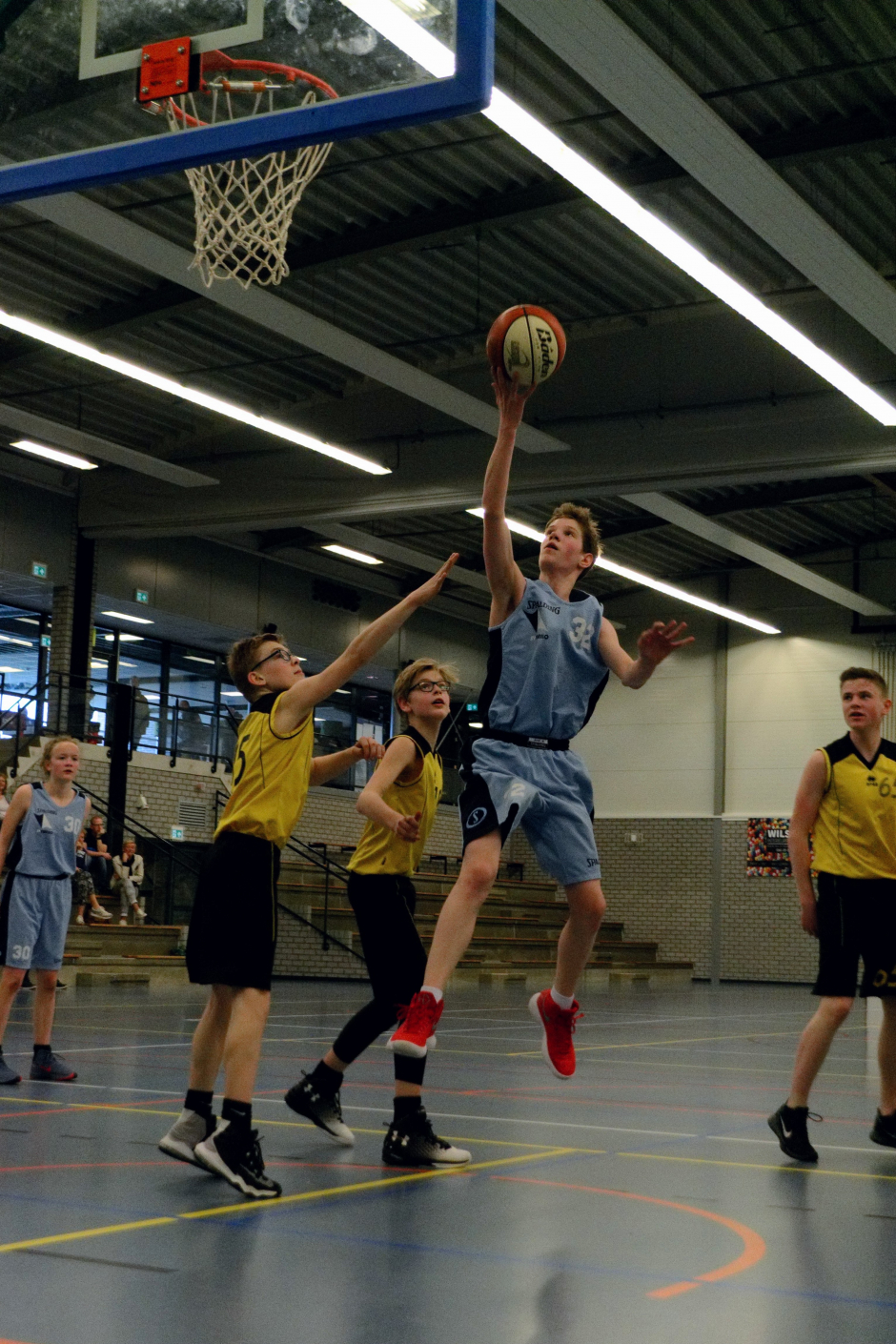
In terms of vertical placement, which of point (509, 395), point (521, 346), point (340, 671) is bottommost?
point (340, 671)

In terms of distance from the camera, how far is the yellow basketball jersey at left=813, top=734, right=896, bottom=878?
5.83 meters

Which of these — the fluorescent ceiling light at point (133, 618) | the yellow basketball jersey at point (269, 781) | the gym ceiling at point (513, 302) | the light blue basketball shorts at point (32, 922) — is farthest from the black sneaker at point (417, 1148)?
the fluorescent ceiling light at point (133, 618)

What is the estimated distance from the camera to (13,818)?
7.97m

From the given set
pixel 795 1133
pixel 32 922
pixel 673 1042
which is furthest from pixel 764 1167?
pixel 673 1042

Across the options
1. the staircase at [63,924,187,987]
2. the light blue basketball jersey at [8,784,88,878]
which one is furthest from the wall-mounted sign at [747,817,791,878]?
the light blue basketball jersey at [8,784,88,878]

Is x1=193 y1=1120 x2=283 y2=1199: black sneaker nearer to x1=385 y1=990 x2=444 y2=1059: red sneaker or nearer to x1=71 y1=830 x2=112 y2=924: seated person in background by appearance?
x1=385 y1=990 x2=444 y2=1059: red sneaker

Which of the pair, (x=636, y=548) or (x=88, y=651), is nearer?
(x=88, y=651)

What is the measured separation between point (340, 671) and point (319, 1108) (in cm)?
192

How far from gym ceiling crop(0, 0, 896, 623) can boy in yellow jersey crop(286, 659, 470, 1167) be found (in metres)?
6.00

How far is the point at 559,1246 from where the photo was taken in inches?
153

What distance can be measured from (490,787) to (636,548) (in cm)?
2365

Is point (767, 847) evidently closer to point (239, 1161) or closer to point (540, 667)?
point (540, 667)

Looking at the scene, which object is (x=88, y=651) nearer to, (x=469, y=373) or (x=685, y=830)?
(x=469, y=373)

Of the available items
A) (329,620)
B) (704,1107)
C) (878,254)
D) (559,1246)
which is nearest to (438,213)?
(878,254)
